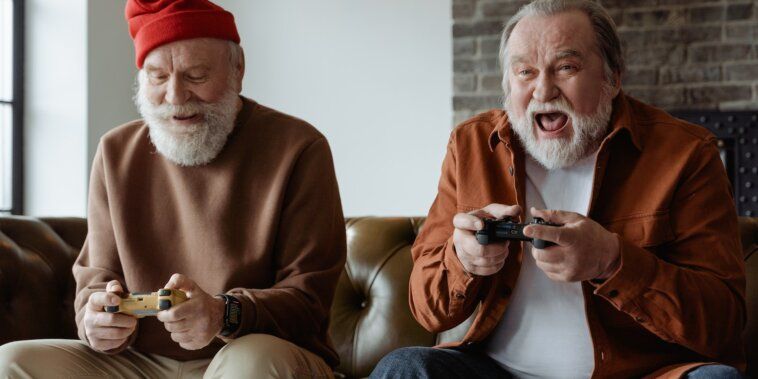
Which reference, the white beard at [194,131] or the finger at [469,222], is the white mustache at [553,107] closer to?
the finger at [469,222]

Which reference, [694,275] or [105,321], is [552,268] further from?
[105,321]

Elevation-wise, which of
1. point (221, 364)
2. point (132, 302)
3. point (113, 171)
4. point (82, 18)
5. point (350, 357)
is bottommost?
point (350, 357)

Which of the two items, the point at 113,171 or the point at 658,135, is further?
the point at 113,171

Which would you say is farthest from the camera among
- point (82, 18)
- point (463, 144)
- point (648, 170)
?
point (82, 18)

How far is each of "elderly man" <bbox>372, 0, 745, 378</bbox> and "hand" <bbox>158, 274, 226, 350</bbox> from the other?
0.32 m

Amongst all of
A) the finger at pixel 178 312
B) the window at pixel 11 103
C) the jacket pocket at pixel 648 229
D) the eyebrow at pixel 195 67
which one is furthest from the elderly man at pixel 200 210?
the window at pixel 11 103

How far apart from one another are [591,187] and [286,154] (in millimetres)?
658

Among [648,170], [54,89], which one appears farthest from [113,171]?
[54,89]

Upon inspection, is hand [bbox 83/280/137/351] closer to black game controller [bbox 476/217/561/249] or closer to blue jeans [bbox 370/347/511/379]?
blue jeans [bbox 370/347/511/379]

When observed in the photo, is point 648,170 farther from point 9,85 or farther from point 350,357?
point 9,85

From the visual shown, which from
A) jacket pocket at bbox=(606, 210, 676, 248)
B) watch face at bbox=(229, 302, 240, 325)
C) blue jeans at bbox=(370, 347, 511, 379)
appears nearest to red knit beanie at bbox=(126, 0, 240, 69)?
watch face at bbox=(229, 302, 240, 325)

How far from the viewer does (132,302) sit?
1.61 metres

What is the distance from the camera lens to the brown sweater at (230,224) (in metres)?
1.83

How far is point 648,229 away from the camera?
163cm
